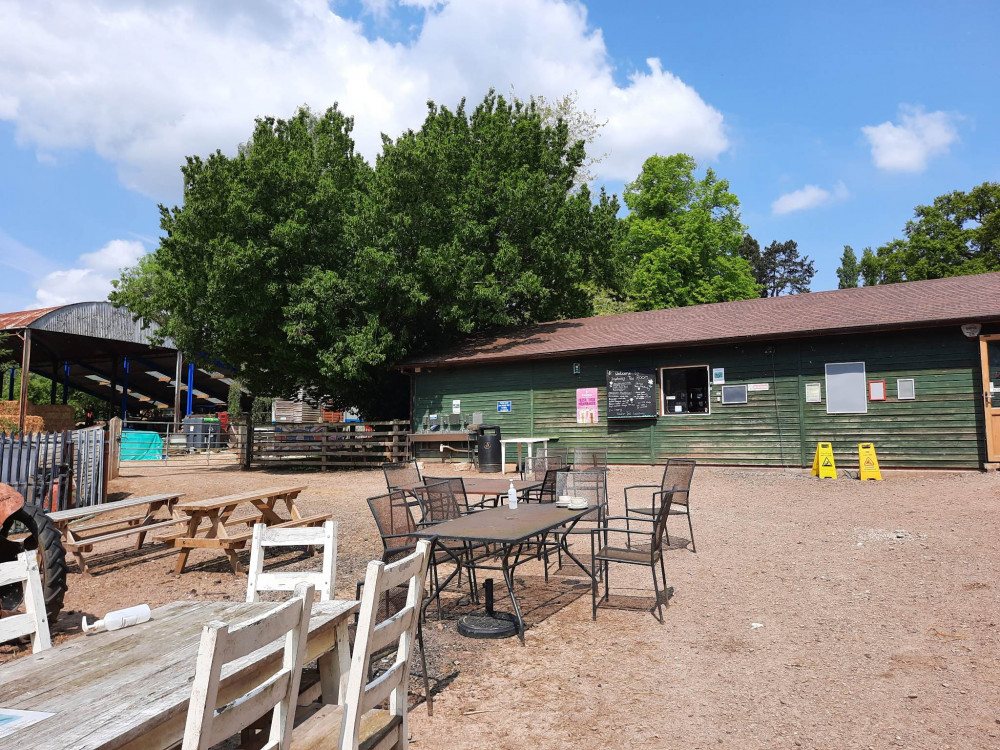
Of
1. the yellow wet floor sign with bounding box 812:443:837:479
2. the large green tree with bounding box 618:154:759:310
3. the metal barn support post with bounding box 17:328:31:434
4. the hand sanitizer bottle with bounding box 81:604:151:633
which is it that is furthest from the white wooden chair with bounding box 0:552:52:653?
the large green tree with bounding box 618:154:759:310

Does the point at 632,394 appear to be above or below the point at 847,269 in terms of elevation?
below

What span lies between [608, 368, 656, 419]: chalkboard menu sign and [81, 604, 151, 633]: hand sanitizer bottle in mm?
13860

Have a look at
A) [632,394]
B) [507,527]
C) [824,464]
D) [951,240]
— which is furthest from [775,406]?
[951,240]

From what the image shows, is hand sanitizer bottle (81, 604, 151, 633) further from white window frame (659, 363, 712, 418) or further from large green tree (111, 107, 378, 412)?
large green tree (111, 107, 378, 412)

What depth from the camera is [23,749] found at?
5.15 ft

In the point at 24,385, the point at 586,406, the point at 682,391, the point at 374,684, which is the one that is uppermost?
the point at 24,385

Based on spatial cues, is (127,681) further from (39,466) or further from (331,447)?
(331,447)

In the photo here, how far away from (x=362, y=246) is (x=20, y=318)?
1415 centimetres

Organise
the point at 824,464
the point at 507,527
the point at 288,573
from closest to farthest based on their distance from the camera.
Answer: the point at 288,573, the point at 507,527, the point at 824,464

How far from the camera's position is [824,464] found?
12867 millimetres

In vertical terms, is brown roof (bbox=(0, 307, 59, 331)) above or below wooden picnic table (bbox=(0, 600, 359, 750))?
above

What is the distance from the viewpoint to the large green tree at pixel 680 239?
33.7 metres

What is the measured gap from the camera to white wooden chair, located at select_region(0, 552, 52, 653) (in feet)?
8.61

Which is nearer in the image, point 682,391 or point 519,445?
point 519,445
